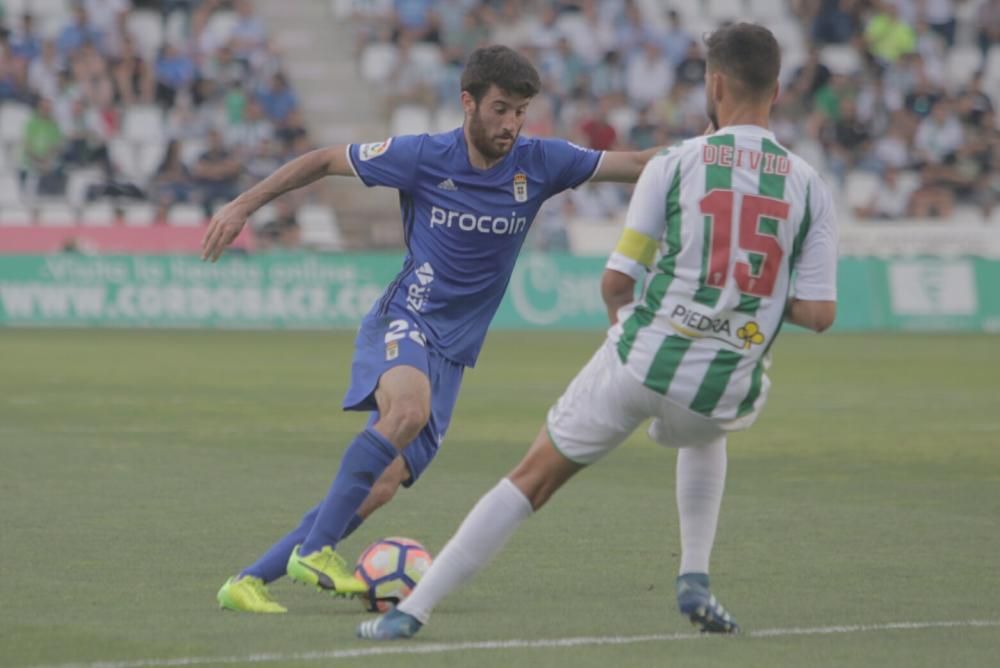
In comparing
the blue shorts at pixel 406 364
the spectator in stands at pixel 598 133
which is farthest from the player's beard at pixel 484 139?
the spectator in stands at pixel 598 133

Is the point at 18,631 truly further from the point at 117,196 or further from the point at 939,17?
the point at 939,17

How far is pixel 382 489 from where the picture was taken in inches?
288

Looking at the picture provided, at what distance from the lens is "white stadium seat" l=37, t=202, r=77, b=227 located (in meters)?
26.8

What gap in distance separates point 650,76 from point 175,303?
9642 mm

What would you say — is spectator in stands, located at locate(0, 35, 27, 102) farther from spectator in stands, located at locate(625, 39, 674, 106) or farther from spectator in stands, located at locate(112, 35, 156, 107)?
spectator in stands, located at locate(625, 39, 674, 106)

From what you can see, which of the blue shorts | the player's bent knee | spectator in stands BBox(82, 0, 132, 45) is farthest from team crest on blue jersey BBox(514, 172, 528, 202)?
spectator in stands BBox(82, 0, 132, 45)

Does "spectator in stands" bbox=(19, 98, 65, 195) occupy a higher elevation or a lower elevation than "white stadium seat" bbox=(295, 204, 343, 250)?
higher

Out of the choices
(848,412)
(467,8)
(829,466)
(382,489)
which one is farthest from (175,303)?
(382,489)

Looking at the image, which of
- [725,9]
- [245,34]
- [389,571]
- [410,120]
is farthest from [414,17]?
[389,571]

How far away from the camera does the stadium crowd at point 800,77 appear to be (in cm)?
3031

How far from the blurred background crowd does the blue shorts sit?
2057cm

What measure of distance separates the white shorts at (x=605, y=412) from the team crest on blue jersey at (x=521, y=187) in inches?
57.5

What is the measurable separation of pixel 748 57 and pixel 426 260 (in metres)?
1.92

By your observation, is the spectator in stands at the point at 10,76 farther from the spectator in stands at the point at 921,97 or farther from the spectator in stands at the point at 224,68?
the spectator in stands at the point at 921,97
